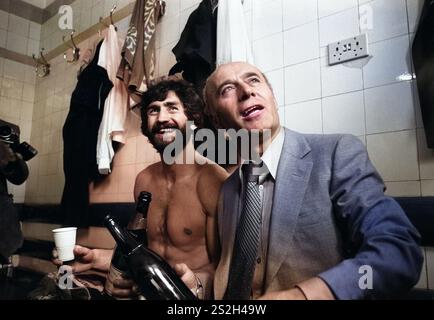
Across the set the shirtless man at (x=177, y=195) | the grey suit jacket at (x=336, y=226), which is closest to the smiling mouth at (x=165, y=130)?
the shirtless man at (x=177, y=195)

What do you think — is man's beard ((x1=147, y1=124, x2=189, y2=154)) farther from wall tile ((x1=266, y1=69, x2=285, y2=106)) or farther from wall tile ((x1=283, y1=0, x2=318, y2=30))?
wall tile ((x1=283, y1=0, x2=318, y2=30))

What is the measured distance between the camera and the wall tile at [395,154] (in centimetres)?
55

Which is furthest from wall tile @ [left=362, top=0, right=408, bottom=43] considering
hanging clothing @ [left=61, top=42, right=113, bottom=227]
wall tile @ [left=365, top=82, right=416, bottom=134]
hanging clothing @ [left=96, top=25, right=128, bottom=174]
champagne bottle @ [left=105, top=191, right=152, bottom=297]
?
hanging clothing @ [left=61, top=42, right=113, bottom=227]

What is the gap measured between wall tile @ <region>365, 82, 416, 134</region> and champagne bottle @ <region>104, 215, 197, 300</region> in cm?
52

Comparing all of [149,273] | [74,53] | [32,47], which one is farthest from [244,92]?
[32,47]

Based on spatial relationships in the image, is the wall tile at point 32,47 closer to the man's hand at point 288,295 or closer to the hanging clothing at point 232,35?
the hanging clothing at point 232,35

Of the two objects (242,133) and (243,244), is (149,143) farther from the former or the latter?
(243,244)

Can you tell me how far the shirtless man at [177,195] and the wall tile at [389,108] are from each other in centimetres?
36

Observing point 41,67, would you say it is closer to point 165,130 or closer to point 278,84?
point 165,130

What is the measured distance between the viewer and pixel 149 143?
86cm

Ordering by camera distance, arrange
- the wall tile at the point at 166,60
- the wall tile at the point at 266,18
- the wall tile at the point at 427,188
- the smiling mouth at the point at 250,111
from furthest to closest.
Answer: the wall tile at the point at 166,60 → the wall tile at the point at 266,18 → the smiling mouth at the point at 250,111 → the wall tile at the point at 427,188

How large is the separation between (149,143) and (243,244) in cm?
45

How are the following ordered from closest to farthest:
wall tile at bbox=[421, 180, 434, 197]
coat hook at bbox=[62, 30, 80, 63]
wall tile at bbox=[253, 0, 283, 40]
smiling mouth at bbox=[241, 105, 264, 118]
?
1. wall tile at bbox=[421, 180, 434, 197]
2. smiling mouth at bbox=[241, 105, 264, 118]
3. wall tile at bbox=[253, 0, 283, 40]
4. coat hook at bbox=[62, 30, 80, 63]

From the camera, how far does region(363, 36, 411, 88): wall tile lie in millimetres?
578
